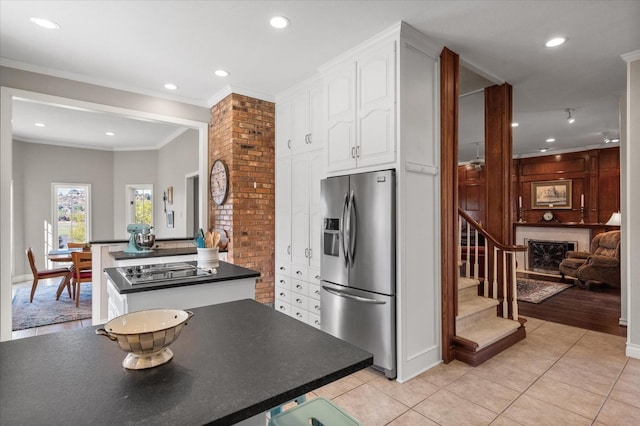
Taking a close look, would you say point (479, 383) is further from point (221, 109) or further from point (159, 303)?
point (221, 109)

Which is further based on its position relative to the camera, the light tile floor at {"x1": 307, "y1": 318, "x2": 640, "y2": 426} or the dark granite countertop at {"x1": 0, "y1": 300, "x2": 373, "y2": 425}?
the light tile floor at {"x1": 307, "y1": 318, "x2": 640, "y2": 426}

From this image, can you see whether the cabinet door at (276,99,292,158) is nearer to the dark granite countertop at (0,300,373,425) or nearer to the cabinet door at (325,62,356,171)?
the cabinet door at (325,62,356,171)

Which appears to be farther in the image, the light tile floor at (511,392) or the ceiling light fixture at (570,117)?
the ceiling light fixture at (570,117)

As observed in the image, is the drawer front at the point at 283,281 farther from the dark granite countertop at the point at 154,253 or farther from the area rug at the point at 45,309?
the area rug at the point at 45,309

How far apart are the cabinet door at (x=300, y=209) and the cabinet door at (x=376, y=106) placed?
1007 millimetres

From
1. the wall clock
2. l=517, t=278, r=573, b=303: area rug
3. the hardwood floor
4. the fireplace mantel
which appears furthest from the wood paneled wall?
the wall clock

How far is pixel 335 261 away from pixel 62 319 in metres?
3.74

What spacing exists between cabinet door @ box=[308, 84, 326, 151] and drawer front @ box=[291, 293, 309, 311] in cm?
166

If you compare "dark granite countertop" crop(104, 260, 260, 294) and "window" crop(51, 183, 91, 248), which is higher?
"window" crop(51, 183, 91, 248)

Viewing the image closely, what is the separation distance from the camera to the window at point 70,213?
7.14 metres

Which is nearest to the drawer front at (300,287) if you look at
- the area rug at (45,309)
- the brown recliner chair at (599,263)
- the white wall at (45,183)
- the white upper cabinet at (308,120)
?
the white upper cabinet at (308,120)

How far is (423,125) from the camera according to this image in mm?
2783


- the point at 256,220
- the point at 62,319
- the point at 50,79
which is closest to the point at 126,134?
the point at 50,79

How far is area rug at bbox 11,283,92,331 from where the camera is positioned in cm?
411
